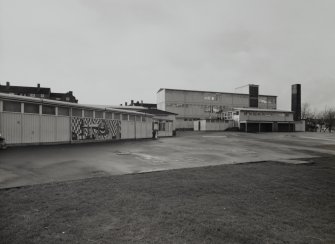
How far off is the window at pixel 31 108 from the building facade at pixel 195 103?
44742 mm

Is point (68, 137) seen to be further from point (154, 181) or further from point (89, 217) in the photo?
point (89, 217)

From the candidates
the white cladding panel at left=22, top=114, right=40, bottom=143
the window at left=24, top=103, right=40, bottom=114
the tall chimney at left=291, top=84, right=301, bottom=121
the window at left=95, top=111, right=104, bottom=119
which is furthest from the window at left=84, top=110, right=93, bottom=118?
the tall chimney at left=291, top=84, right=301, bottom=121

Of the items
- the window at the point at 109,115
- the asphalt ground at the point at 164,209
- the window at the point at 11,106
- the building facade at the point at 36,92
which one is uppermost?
the building facade at the point at 36,92

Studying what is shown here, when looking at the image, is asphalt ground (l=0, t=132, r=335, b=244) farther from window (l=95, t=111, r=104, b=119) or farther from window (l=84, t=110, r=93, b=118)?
window (l=95, t=111, r=104, b=119)

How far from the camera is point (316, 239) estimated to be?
378cm

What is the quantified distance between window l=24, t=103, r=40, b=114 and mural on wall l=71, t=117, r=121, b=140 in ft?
12.3

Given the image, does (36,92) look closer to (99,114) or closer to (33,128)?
(99,114)

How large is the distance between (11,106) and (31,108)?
1.50m

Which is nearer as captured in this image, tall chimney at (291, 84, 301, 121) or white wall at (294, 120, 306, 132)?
white wall at (294, 120, 306, 132)

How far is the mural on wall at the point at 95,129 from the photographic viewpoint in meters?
23.0

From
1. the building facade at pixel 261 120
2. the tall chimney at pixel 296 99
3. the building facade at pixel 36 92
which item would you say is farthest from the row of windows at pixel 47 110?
the tall chimney at pixel 296 99

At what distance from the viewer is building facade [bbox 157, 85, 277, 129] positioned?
64375 mm

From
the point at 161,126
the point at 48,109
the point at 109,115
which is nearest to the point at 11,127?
the point at 48,109

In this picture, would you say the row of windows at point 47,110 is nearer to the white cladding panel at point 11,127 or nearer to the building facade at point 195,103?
the white cladding panel at point 11,127
